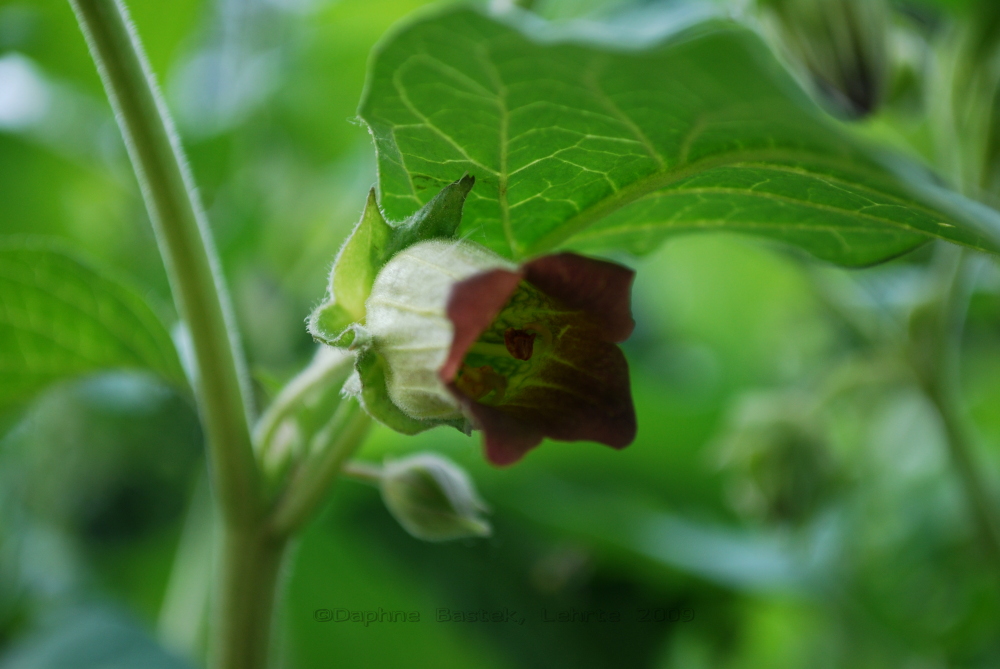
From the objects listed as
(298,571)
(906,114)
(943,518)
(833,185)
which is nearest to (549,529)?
(298,571)

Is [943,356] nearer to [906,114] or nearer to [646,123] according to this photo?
[906,114]

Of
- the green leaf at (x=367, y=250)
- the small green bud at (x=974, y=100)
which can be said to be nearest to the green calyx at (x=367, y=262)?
the green leaf at (x=367, y=250)

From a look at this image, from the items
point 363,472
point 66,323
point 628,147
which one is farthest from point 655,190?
point 66,323

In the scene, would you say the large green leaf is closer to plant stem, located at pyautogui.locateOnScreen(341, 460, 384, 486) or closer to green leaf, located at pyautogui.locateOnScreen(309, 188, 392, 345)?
green leaf, located at pyautogui.locateOnScreen(309, 188, 392, 345)

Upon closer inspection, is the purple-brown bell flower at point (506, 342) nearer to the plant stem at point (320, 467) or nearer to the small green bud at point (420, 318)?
the small green bud at point (420, 318)

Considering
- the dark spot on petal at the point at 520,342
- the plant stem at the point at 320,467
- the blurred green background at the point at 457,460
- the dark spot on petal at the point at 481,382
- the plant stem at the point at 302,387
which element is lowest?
the blurred green background at the point at 457,460

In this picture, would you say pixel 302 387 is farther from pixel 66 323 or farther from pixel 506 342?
pixel 66 323
